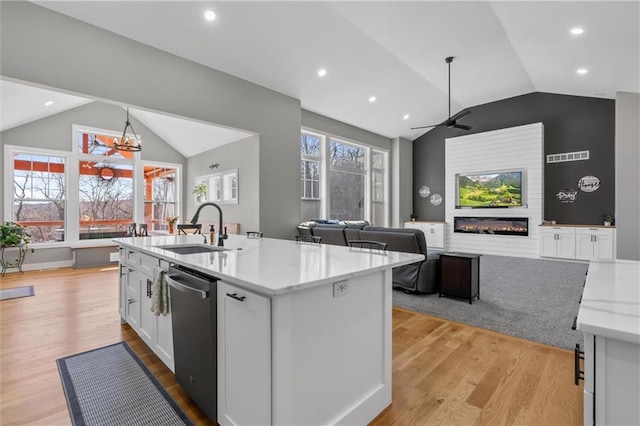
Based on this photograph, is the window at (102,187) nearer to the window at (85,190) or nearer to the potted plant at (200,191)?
the window at (85,190)

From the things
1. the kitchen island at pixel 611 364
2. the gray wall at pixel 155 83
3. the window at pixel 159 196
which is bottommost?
the kitchen island at pixel 611 364

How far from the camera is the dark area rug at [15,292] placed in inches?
163

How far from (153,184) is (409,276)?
707cm

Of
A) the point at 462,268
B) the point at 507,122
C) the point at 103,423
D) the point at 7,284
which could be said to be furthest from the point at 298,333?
the point at 507,122

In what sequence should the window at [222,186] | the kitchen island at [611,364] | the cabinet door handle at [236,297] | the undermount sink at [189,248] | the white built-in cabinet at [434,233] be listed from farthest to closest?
the white built-in cabinet at [434,233] < the window at [222,186] < the undermount sink at [189,248] < the cabinet door handle at [236,297] < the kitchen island at [611,364]

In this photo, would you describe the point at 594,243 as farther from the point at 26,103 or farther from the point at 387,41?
the point at 26,103

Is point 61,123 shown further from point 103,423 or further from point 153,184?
point 103,423

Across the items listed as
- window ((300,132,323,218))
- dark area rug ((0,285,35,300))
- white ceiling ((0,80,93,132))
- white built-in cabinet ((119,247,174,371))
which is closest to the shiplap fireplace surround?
window ((300,132,323,218))

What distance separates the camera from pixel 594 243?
6281mm

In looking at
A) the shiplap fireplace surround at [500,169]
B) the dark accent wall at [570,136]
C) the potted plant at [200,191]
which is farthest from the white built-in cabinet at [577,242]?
the potted plant at [200,191]

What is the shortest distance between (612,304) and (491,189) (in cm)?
789

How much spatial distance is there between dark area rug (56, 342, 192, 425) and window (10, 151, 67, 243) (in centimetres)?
524

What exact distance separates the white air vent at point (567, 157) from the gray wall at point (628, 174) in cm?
143

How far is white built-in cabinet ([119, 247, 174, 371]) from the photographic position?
2184mm
